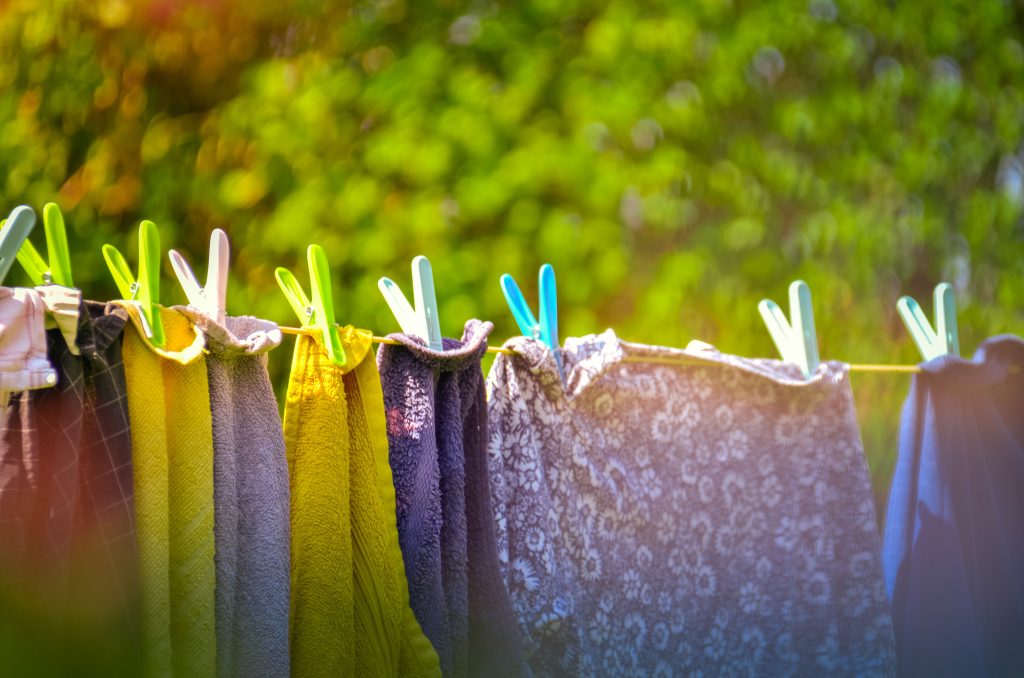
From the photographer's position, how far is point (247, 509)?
94 cm

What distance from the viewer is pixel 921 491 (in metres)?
1.42

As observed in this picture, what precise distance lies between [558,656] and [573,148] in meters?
1.50

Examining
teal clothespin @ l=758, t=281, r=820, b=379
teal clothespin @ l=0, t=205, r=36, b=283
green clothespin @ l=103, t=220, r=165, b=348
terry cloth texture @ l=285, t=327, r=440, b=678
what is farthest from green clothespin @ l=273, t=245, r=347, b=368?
teal clothespin @ l=758, t=281, r=820, b=379

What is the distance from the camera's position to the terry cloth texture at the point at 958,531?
1.39 metres

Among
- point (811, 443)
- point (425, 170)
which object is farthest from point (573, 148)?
point (811, 443)

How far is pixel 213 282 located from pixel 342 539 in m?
0.29

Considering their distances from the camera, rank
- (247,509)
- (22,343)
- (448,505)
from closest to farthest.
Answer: (22,343) → (247,509) → (448,505)

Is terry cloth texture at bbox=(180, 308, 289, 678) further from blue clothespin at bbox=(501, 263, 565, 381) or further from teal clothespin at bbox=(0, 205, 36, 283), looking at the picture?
blue clothespin at bbox=(501, 263, 565, 381)

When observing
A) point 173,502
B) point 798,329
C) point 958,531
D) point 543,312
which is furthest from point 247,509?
point 958,531

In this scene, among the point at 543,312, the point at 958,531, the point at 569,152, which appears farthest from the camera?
the point at 569,152

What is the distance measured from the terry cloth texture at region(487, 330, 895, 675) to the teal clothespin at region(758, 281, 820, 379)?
0.07 feet

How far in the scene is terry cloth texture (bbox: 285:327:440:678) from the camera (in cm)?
98

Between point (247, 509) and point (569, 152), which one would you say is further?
point (569, 152)

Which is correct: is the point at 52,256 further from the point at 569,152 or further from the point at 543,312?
the point at 569,152
